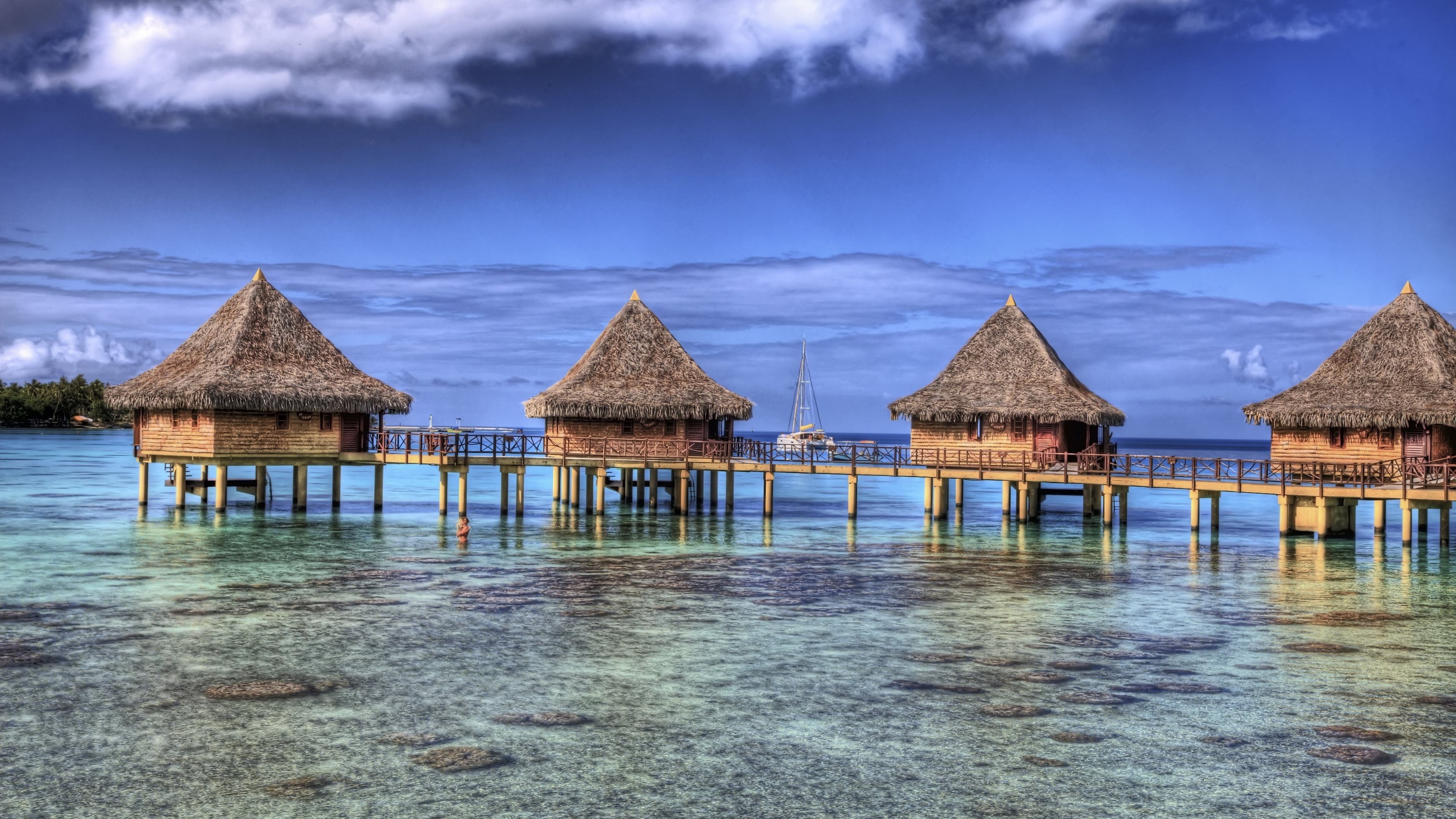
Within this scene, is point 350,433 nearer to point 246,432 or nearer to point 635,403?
point 246,432

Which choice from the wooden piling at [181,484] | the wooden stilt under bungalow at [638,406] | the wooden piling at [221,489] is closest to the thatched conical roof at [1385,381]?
the wooden stilt under bungalow at [638,406]

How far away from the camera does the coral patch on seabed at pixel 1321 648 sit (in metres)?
16.6

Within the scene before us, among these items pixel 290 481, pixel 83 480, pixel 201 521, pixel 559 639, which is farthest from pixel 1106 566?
pixel 290 481

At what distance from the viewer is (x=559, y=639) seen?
673 inches

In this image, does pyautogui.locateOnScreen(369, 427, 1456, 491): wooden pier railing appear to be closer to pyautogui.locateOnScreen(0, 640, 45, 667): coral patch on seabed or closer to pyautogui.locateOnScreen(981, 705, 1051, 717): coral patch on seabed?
pyautogui.locateOnScreen(0, 640, 45, 667): coral patch on seabed

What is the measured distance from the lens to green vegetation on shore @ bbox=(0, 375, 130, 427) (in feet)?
480

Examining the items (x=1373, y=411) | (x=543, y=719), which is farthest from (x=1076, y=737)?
(x=1373, y=411)

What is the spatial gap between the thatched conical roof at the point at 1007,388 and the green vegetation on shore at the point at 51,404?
12970cm

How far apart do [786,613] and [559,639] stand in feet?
13.1

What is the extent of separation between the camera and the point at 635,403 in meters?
36.4

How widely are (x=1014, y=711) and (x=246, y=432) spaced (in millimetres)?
26679

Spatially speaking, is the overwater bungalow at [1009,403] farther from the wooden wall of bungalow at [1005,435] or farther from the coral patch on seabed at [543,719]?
the coral patch on seabed at [543,719]

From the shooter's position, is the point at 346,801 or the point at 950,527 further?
the point at 950,527

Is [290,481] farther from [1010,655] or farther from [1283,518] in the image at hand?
[1010,655]
